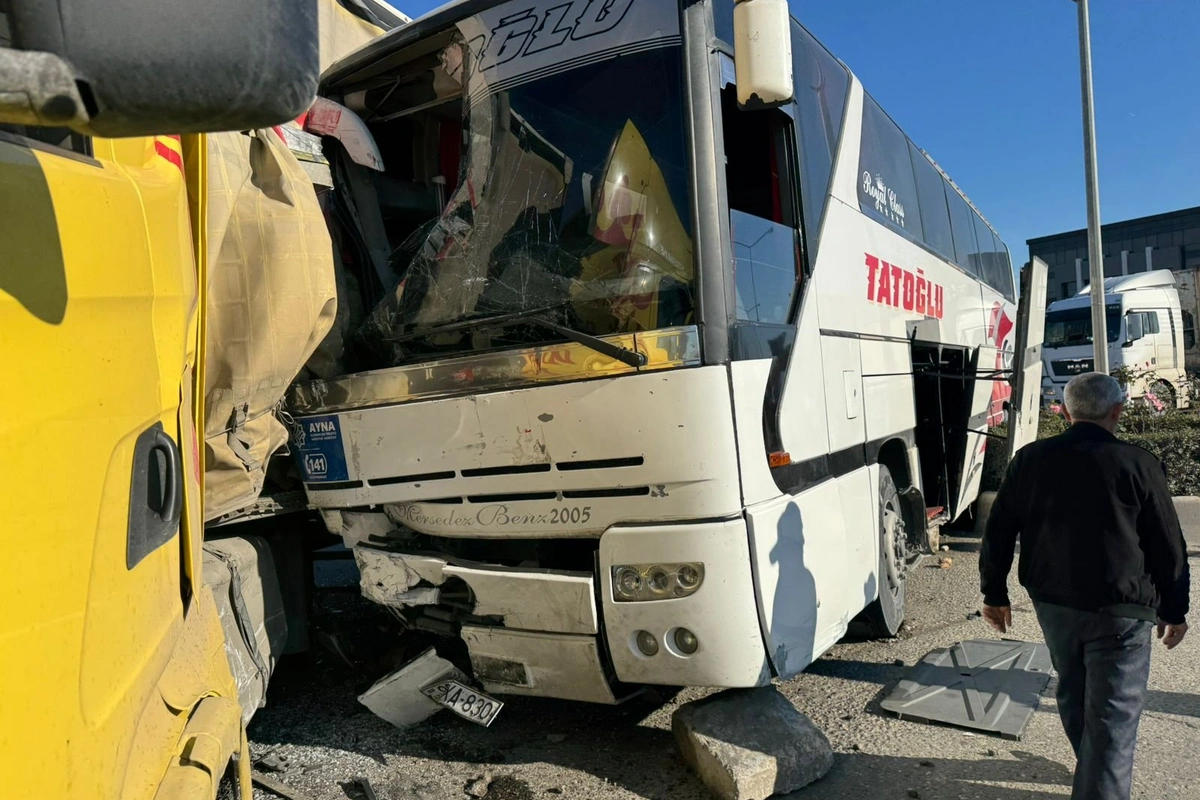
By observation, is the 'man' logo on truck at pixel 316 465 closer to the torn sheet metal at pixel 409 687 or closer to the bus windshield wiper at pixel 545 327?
the bus windshield wiper at pixel 545 327

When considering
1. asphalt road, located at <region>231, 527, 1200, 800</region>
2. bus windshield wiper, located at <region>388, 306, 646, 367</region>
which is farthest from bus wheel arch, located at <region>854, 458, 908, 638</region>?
bus windshield wiper, located at <region>388, 306, 646, 367</region>

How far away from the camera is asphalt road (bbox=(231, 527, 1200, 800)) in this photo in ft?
11.7

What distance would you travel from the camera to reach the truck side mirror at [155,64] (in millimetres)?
1095

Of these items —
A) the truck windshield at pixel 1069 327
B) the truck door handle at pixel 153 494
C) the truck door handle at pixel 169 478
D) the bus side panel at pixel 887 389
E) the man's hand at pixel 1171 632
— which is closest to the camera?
the truck door handle at pixel 153 494

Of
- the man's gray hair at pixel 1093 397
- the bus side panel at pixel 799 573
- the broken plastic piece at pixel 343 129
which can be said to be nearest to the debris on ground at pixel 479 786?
the bus side panel at pixel 799 573

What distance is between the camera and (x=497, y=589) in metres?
3.60

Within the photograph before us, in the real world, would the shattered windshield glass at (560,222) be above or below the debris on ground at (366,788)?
above

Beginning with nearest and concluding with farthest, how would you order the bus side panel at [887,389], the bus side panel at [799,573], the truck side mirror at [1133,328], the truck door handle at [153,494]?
the truck door handle at [153,494], the bus side panel at [799,573], the bus side panel at [887,389], the truck side mirror at [1133,328]

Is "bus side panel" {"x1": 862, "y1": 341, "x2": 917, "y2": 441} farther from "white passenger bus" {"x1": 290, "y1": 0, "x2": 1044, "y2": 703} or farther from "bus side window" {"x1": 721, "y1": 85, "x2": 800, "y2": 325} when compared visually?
"bus side window" {"x1": 721, "y1": 85, "x2": 800, "y2": 325}

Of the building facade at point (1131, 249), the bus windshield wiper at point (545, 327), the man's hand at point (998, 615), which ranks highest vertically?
the building facade at point (1131, 249)

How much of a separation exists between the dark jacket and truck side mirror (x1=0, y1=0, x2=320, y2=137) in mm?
3042

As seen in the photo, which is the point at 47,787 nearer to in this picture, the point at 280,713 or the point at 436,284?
the point at 436,284

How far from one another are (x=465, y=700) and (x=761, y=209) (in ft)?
8.64

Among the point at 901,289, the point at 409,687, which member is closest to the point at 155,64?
the point at 409,687
